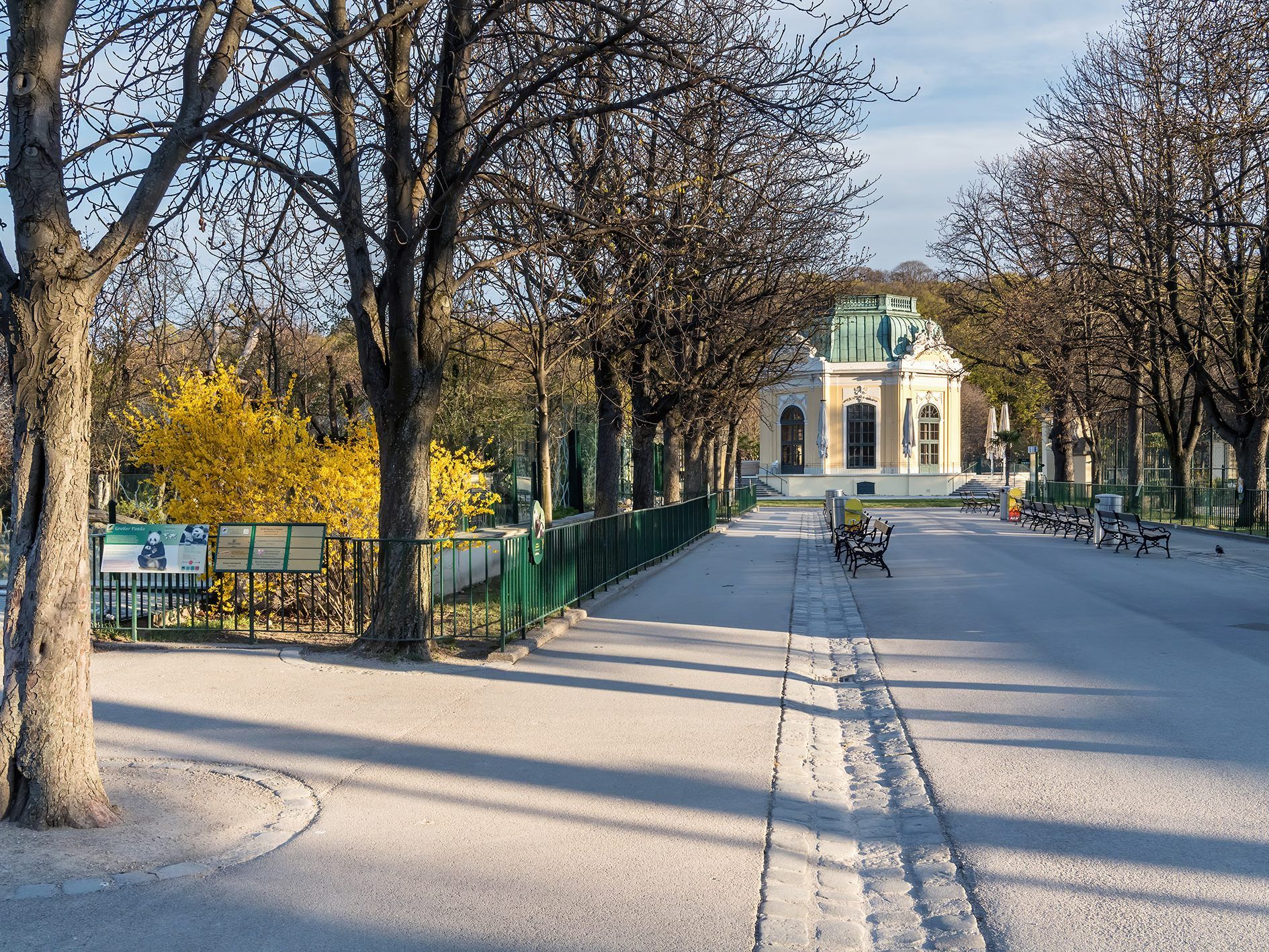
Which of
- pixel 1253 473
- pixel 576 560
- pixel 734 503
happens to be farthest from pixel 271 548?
pixel 734 503

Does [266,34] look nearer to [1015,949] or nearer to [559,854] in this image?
[559,854]

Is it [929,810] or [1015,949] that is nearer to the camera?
[1015,949]

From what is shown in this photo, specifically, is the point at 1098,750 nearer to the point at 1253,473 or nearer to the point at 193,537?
the point at 193,537

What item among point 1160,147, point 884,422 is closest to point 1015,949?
point 1160,147

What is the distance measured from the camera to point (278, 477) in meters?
14.0

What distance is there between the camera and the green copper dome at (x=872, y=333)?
7750cm

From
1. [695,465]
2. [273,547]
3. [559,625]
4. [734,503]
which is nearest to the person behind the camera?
[273,547]

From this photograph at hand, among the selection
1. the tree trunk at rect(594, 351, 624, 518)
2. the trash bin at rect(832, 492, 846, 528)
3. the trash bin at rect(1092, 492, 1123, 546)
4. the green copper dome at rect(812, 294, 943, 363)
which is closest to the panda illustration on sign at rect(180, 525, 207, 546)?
the tree trunk at rect(594, 351, 624, 518)

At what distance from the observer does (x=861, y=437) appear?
7800cm

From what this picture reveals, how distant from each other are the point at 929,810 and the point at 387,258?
7.37 meters

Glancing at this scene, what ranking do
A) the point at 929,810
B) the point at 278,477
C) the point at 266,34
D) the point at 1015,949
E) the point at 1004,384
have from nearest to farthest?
the point at 1015,949 < the point at 929,810 < the point at 266,34 < the point at 278,477 < the point at 1004,384

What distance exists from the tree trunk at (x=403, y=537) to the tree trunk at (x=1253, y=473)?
26533mm

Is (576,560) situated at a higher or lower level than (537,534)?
lower

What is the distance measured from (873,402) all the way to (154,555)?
6902cm
